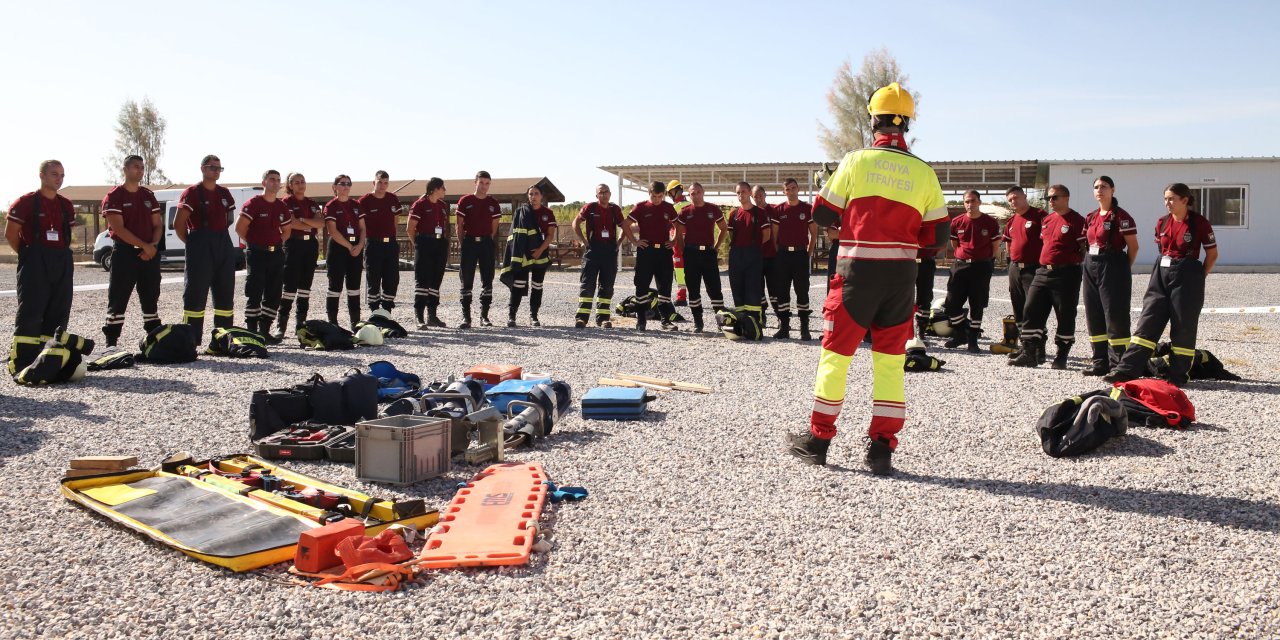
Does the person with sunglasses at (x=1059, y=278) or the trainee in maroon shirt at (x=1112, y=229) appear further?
the person with sunglasses at (x=1059, y=278)

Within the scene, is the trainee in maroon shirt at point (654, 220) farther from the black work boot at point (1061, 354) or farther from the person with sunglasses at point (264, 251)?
the black work boot at point (1061, 354)

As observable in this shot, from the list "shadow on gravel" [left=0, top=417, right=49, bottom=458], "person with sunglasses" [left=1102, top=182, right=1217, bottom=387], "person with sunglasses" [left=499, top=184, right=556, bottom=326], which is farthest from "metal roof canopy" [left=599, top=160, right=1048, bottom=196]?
"shadow on gravel" [left=0, top=417, right=49, bottom=458]

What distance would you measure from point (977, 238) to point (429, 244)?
7.28m

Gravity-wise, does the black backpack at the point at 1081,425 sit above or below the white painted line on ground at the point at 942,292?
below

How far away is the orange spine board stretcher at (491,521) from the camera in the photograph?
12.2ft

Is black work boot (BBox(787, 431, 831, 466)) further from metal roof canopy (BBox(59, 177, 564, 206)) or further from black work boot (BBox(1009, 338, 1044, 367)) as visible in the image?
metal roof canopy (BBox(59, 177, 564, 206))

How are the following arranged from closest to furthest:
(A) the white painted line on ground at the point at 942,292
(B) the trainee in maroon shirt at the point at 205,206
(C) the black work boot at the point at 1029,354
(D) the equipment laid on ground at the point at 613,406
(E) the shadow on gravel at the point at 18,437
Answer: (E) the shadow on gravel at the point at 18,437 < (D) the equipment laid on ground at the point at 613,406 < (C) the black work boot at the point at 1029,354 < (B) the trainee in maroon shirt at the point at 205,206 < (A) the white painted line on ground at the point at 942,292

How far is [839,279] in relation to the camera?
5234mm

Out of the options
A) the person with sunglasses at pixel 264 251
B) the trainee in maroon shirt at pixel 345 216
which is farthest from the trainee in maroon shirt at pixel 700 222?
the person with sunglasses at pixel 264 251

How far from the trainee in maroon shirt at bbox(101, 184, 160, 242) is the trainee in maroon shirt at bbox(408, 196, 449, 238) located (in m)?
3.48

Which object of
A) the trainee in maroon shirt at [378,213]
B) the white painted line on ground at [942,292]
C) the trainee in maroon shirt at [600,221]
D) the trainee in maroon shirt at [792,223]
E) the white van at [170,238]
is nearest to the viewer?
the trainee in maroon shirt at [792,223]

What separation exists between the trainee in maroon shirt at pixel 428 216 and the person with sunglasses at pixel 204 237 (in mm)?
2757

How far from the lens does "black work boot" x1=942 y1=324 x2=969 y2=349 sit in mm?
11547

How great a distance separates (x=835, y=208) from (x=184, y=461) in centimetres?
390
